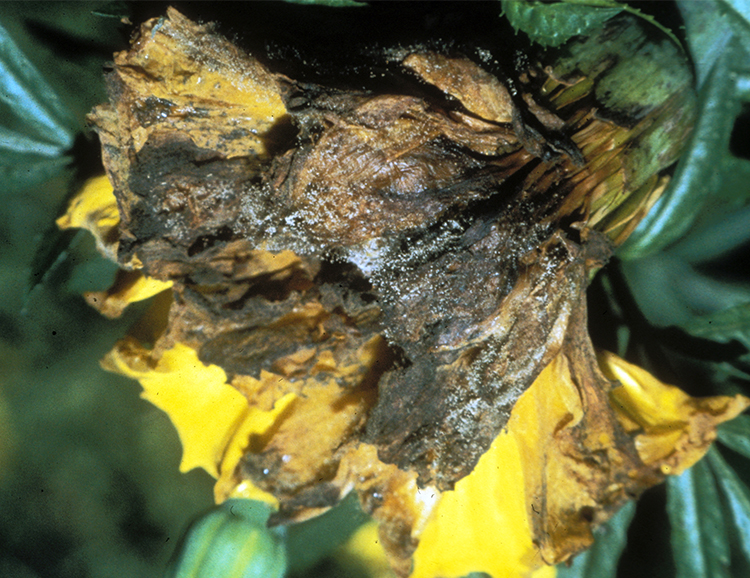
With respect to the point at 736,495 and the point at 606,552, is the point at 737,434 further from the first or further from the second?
the point at 606,552

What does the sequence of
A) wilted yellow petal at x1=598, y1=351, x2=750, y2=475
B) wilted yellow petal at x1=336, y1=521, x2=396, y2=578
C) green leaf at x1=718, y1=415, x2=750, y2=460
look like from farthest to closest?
wilted yellow petal at x1=336, y1=521, x2=396, y2=578 → green leaf at x1=718, y1=415, x2=750, y2=460 → wilted yellow petal at x1=598, y1=351, x2=750, y2=475

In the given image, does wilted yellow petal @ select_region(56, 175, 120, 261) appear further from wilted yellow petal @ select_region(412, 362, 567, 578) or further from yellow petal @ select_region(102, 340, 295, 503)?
wilted yellow petal @ select_region(412, 362, 567, 578)

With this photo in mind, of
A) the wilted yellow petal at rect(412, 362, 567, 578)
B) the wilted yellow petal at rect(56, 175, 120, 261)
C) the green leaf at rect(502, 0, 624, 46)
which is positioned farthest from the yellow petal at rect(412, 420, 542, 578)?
the wilted yellow petal at rect(56, 175, 120, 261)

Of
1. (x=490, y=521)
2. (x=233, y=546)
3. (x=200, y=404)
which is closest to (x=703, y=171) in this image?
(x=490, y=521)

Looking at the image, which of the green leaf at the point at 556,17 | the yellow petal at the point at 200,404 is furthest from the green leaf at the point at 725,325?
the yellow petal at the point at 200,404

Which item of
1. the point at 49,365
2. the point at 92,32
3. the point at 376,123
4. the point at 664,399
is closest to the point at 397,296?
the point at 376,123

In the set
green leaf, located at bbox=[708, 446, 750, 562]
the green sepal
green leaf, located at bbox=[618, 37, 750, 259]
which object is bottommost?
the green sepal
